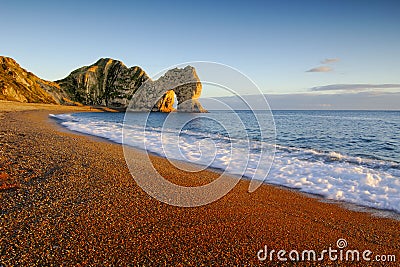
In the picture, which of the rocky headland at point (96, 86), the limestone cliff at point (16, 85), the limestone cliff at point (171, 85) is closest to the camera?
the limestone cliff at point (171, 85)

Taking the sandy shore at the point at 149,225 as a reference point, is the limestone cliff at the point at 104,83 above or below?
above

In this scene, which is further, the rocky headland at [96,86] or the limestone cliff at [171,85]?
the rocky headland at [96,86]

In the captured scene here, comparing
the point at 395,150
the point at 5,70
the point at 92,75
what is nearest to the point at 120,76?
the point at 92,75

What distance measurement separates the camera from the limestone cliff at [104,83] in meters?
133

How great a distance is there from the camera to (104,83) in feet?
469

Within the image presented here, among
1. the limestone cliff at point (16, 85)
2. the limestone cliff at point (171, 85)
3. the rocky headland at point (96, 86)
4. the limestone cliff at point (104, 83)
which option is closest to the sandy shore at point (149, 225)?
the limestone cliff at point (171, 85)

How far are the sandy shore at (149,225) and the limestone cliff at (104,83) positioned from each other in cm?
13460

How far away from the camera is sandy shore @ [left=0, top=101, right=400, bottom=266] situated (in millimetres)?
3688

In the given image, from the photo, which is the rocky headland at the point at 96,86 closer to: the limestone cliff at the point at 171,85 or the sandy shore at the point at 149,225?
the limestone cliff at the point at 171,85

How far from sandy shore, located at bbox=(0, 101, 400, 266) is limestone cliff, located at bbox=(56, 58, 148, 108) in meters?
135

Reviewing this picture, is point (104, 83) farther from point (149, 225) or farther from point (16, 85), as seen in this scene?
point (149, 225)

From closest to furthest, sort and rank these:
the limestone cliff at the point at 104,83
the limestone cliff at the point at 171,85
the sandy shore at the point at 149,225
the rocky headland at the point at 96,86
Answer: the sandy shore at the point at 149,225 < the limestone cliff at the point at 171,85 < the rocky headland at the point at 96,86 < the limestone cliff at the point at 104,83

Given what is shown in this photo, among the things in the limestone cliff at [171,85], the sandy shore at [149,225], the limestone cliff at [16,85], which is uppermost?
the limestone cliff at [16,85]

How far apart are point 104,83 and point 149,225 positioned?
152808 millimetres
